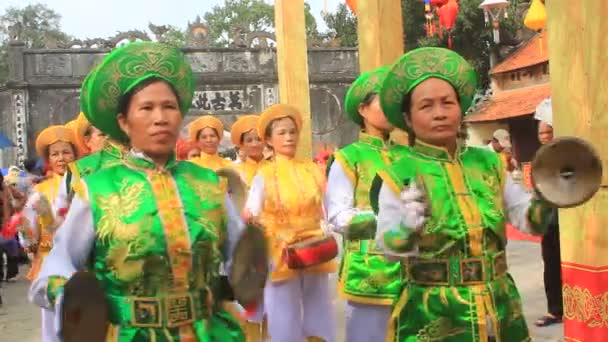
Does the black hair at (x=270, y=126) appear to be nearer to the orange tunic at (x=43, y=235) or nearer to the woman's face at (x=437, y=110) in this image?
the orange tunic at (x=43, y=235)

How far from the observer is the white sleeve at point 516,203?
335 centimetres

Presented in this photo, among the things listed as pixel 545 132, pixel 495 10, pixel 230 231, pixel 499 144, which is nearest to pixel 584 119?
pixel 545 132

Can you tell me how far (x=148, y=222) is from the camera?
2814mm

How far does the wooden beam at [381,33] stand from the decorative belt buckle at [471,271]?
140 inches

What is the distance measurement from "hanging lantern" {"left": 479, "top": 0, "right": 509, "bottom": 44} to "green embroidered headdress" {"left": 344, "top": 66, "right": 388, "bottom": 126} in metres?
15.8

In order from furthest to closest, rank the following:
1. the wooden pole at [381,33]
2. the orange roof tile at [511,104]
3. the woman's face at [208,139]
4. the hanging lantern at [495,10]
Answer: the orange roof tile at [511,104]
the hanging lantern at [495,10]
the woman's face at [208,139]
the wooden pole at [381,33]

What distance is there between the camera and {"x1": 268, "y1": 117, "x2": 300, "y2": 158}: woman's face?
19.5ft

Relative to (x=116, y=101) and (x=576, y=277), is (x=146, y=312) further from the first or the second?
(x=576, y=277)

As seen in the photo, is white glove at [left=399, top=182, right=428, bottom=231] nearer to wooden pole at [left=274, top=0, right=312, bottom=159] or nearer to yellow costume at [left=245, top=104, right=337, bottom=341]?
yellow costume at [left=245, top=104, right=337, bottom=341]

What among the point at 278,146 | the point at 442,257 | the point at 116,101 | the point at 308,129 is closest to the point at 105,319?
the point at 116,101

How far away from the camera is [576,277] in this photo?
4703 mm

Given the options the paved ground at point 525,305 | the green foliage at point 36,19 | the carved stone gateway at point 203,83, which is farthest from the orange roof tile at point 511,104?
the green foliage at point 36,19

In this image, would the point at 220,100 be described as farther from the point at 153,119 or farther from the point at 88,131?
the point at 153,119

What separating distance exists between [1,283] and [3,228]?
191 centimetres
